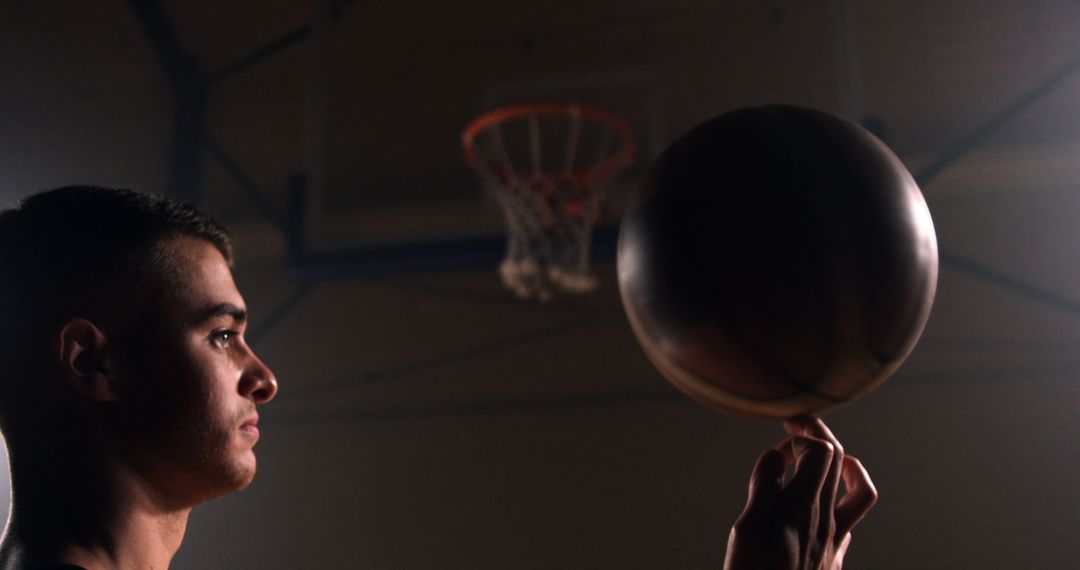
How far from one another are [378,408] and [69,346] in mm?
4942

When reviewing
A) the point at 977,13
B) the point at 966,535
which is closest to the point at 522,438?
the point at 966,535

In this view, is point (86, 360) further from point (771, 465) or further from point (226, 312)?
point (771, 465)

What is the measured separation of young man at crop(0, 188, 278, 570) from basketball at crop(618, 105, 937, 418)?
2.48ft

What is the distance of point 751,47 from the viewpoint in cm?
522

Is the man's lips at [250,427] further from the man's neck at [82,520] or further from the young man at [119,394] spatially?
the man's neck at [82,520]

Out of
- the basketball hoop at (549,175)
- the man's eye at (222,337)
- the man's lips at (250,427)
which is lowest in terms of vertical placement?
the basketball hoop at (549,175)

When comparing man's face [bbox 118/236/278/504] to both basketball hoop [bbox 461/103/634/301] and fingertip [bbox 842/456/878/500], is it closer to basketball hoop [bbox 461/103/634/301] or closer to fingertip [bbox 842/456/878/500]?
fingertip [bbox 842/456/878/500]

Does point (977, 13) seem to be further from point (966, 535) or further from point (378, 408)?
point (378, 408)

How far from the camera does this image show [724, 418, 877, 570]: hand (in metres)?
1.24

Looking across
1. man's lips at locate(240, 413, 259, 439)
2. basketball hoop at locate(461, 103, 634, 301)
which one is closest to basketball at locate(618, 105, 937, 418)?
man's lips at locate(240, 413, 259, 439)

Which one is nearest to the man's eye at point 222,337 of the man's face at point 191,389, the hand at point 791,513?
the man's face at point 191,389

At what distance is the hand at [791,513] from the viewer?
1235 mm

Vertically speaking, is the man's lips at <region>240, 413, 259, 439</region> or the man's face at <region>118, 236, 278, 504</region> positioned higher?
the man's face at <region>118, 236, 278, 504</region>

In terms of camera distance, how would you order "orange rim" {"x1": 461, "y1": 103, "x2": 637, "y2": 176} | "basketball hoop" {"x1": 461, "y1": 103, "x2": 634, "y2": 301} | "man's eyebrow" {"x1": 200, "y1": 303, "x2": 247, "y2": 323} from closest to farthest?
"man's eyebrow" {"x1": 200, "y1": 303, "x2": 247, "y2": 323}
"orange rim" {"x1": 461, "y1": 103, "x2": 637, "y2": 176}
"basketball hoop" {"x1": 461, "y1": 103, "x2": 634, "y2": 301}
